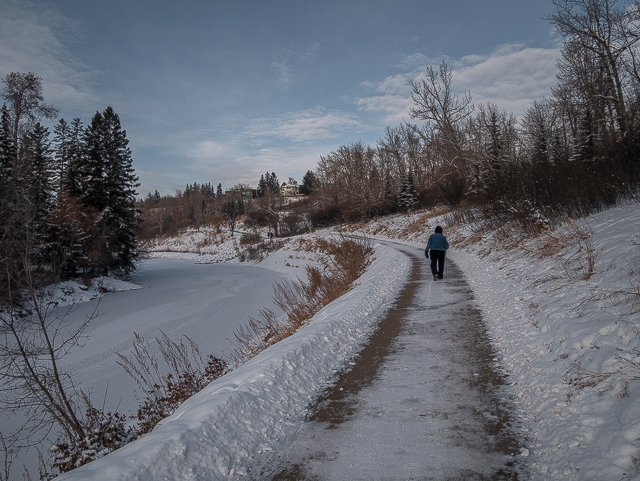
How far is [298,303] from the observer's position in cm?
1188

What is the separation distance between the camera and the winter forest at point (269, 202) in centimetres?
586

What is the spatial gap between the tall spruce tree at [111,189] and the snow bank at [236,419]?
1005 inches

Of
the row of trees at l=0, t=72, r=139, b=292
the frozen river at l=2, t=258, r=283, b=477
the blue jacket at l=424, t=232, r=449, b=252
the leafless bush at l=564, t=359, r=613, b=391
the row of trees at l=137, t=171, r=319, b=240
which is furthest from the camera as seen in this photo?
the row of trees at l=137, t=171, r=319, b=240

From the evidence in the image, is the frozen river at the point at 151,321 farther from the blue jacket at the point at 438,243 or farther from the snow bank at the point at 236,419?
the blue jacket at the point at 438,243

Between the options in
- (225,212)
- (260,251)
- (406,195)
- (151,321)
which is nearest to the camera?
(151,321)

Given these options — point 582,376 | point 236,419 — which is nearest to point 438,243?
point 582,376

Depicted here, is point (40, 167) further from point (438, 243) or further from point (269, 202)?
point (269, 202)

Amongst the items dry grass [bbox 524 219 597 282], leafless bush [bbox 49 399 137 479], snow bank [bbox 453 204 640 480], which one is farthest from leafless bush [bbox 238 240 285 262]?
leafless bush [bbox 49 399 137 479]

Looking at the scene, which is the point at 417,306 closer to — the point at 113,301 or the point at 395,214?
the point at 113,301

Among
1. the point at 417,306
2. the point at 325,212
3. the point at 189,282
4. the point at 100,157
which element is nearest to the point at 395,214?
the point at 325,212

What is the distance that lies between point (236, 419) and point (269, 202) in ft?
181

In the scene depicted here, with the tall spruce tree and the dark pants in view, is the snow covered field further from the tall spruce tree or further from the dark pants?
the tall spruce tree

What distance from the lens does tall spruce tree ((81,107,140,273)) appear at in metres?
27.0

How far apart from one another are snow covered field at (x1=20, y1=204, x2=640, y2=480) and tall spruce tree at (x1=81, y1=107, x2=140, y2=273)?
84.3 feet
